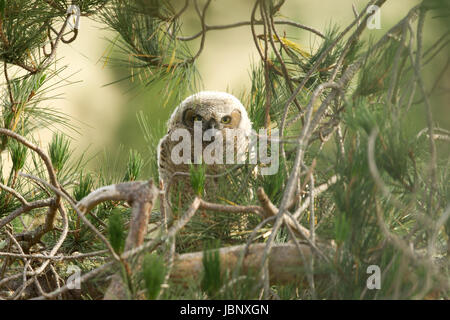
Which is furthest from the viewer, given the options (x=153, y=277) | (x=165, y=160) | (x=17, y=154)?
(x=165, y=160)

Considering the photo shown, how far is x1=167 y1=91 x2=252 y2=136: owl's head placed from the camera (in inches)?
105

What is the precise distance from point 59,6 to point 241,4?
0.74 meters

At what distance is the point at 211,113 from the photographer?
106 inches

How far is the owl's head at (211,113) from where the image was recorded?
2672mm

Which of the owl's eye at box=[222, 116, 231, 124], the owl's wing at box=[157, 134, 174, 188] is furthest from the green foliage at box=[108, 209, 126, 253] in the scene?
the owl's eye at box=[222, 116, 231, 124]

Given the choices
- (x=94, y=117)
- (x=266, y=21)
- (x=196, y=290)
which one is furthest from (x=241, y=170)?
(x=94, y=117)

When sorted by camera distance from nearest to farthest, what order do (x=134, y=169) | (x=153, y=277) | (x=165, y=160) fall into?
(x=153, y=277), (x=134, y=169), (x=165, y=160)

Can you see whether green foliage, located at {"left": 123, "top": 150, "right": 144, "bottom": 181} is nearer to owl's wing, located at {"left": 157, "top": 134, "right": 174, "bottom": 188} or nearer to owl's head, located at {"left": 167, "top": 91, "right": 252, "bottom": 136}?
owl's wing, located at {"left": 157, "top": 134, "right": 174, "bottom": 188}

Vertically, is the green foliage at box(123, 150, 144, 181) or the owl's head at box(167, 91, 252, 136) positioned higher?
the owl's head at box(167, 91, 252, 136)

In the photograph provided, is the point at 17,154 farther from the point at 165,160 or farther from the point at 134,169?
the point at 165,160

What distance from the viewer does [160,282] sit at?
1058mm

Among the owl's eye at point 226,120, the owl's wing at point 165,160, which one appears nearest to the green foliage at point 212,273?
the owl's wing at point 165,160

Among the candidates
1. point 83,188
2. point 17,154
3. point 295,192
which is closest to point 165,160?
point 83,188

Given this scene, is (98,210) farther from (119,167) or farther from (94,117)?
(94,117)
